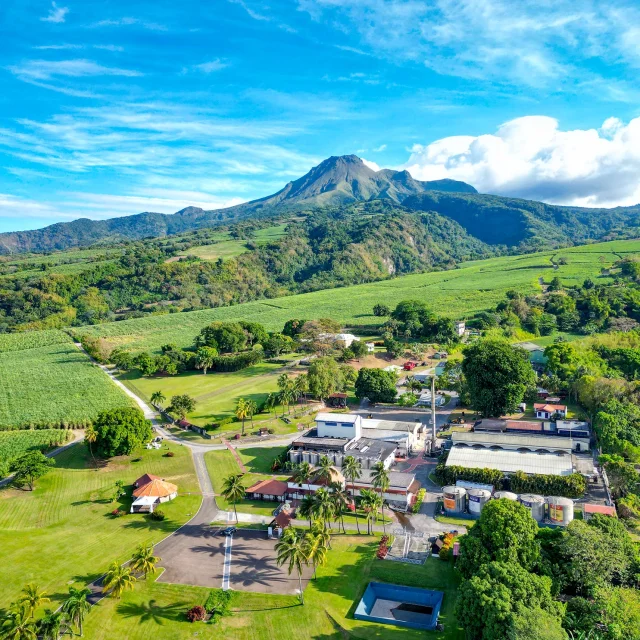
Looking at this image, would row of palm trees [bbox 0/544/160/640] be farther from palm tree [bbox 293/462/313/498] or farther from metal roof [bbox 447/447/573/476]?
metal roof [bbox 447/447/573/476]

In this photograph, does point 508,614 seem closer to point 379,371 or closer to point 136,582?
point 136,582

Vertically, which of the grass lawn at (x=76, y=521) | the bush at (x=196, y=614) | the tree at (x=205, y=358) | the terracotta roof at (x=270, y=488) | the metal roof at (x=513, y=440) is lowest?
the bush at (x=196, y=614)

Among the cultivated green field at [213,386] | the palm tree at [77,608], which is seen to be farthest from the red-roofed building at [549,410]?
the palm tree at [77,608]

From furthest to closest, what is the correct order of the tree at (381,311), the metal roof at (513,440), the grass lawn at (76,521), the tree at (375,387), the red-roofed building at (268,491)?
the tree at (381,311)
the tree at (375,387)
the metal roof at (513,440)
the red-roofed building at (268,491)
the grass lawn at (76,521)

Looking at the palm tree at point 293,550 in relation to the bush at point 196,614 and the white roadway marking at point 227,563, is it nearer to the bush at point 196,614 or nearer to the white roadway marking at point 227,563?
the white roadway marking at point 227,563

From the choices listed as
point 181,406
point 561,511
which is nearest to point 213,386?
point 181,406

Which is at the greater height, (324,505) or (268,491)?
(324,505)

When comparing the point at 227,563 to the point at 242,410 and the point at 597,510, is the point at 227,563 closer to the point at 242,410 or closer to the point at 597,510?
the point at 242,410
